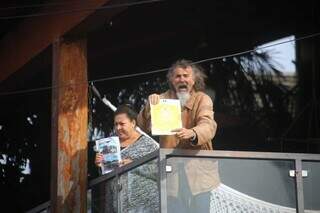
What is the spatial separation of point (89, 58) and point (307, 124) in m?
2.95

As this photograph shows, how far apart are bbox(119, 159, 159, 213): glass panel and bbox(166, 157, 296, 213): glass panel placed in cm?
15

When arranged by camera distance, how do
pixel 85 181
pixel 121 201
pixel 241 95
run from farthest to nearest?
1. pixel 241 95
2. pixel 85 181
3. pixel 121 201

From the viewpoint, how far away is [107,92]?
9.13 m

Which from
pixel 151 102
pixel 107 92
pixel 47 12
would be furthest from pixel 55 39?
pixel 107 92

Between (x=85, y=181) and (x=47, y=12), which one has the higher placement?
(x=47, y=12)

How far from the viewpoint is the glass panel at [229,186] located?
15.7ft

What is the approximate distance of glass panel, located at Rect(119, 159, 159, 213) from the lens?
16.0 ft

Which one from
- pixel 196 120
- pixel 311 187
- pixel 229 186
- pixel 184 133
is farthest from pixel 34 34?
pixel 311 187

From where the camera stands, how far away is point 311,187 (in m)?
5.02

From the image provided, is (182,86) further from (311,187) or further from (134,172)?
(311,187)

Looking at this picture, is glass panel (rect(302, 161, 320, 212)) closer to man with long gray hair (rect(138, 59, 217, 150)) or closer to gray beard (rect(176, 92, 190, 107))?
man with long gray hair (rect(138, 59, 217, 150))

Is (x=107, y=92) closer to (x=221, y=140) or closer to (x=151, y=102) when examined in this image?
(x=221, y=140)

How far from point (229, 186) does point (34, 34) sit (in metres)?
2.77

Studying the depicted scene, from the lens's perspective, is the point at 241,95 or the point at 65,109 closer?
the point at 65,109
